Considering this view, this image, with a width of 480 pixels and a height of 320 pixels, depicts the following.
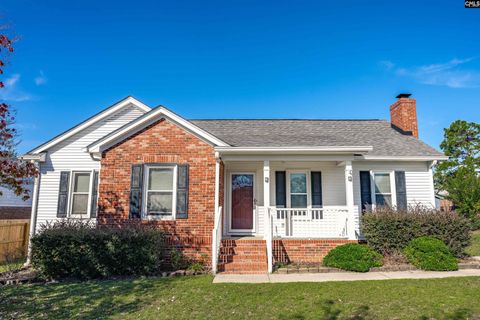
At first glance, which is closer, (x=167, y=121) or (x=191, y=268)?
(x=191, y=268)

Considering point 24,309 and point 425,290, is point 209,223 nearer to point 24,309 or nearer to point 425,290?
point 24,309

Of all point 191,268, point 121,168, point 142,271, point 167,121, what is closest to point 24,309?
point 142,271

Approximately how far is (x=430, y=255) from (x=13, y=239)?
46.8ft

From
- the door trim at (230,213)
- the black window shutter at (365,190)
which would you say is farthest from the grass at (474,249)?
the door trim at (230,213)

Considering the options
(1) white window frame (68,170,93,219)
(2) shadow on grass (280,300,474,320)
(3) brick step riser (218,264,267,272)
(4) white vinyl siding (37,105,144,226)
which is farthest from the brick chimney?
(1) white window frame (68,170,93,219)

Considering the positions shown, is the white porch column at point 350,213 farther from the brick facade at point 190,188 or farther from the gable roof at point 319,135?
the gable roof at point 319,135

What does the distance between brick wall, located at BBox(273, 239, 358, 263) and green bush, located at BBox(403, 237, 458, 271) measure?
1.61 meters

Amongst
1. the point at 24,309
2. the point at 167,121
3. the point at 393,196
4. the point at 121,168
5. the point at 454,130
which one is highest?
the point at 454,130

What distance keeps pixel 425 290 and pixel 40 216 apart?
12466 mm

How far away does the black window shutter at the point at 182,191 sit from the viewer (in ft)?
29.9

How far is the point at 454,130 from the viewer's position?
2519 cm

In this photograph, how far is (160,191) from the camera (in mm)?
9398

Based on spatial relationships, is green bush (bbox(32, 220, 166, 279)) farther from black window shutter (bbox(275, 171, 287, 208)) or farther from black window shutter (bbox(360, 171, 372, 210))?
black window shutter (bbox(360, 171, 372, 210))

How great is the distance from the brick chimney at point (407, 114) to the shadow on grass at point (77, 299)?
11856mm
